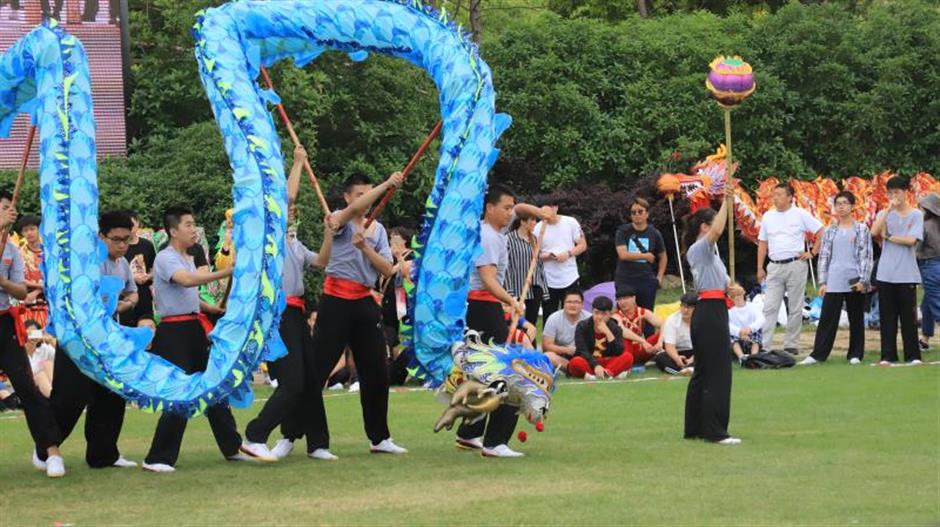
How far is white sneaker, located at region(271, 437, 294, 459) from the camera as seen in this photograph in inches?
470

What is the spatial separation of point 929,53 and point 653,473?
19.7 m

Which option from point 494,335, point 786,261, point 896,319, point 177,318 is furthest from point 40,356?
point 896,319

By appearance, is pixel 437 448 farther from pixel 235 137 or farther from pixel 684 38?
pixel 684 38

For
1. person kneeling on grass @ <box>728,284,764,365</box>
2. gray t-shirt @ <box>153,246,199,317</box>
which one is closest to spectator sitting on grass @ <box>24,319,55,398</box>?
gray t-shirt @ <box>153,246,199,317</box>

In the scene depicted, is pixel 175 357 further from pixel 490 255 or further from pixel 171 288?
pixel 490 255

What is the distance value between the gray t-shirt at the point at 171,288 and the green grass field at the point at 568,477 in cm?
108

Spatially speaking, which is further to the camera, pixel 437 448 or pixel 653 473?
pixel 437 448

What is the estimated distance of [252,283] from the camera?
10391 mm

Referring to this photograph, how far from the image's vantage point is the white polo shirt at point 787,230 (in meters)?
18.5

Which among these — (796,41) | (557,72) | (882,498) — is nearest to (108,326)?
(882,498)

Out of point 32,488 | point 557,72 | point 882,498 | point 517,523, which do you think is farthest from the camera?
point 557,72

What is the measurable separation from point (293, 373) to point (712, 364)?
9.84 feet

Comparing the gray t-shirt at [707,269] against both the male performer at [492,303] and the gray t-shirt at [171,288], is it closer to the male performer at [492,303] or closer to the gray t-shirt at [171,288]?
the male performer at [492,303]

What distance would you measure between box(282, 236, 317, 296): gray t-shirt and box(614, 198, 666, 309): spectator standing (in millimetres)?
7138
